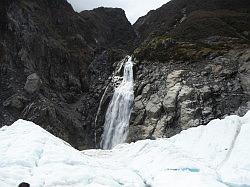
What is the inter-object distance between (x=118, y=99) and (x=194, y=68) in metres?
11.8

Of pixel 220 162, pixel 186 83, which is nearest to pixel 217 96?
pixel 186 83

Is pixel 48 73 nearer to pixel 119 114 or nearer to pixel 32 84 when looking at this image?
pixel 32 84

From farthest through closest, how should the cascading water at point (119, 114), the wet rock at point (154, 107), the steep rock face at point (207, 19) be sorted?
the steep rock face at point (207, 19) → the cascading water at point (119, 114) → the wet rock at point (154, 107)

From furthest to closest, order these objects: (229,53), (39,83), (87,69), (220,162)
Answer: (87,69) → (39,83) → (229,53) → (220,162)

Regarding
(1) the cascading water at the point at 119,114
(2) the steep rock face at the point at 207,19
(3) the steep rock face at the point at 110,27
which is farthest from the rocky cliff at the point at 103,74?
(3) the steep rock face at the point at 110,27

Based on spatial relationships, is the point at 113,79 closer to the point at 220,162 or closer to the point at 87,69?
the point at 87,69

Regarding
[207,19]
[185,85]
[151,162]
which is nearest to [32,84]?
[185,85]

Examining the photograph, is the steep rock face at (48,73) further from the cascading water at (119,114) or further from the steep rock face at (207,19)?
the steep rock face at (207,19)

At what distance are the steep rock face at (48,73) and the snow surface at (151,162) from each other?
28750 millimetres

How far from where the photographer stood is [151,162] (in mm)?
22016

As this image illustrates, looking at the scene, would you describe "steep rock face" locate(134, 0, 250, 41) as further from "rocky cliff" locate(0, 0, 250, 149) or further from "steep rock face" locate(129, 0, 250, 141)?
"steep rock face" locate(129, 0, 250, 141)

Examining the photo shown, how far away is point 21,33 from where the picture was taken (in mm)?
62750

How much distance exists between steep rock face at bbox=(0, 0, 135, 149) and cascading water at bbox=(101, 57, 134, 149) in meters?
3.76

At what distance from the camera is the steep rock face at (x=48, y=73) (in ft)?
178
